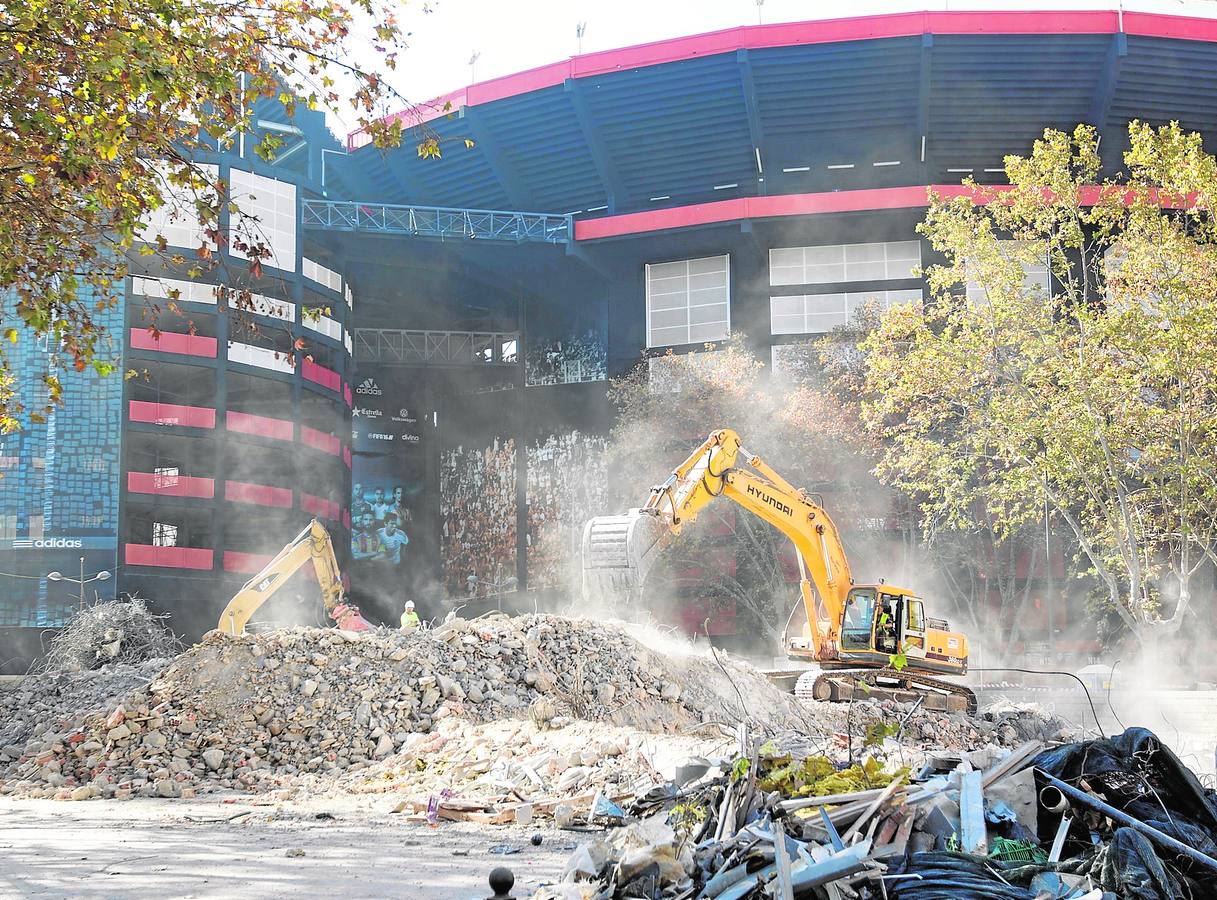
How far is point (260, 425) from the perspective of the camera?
3869cm

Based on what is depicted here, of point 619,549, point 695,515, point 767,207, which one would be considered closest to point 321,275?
point 767,207

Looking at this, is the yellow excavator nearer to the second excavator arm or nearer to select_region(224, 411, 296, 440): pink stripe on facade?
the second excavator arm

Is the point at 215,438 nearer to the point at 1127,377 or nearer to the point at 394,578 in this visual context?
the point at 394,578

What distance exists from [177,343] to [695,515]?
24.8m

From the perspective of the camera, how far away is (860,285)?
125 ft

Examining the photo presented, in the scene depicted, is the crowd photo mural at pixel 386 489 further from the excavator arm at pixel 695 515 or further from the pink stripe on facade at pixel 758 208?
the excavator arm at pixel 695 515

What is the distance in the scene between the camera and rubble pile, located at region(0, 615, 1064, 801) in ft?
48.6

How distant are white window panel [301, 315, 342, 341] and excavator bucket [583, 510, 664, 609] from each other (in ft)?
88.4

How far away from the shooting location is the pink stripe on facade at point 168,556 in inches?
1399

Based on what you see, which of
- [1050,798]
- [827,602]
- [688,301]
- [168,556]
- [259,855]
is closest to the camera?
[1050,798]

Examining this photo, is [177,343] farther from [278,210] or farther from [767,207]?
[767,207]

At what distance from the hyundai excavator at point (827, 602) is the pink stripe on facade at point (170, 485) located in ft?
74.3

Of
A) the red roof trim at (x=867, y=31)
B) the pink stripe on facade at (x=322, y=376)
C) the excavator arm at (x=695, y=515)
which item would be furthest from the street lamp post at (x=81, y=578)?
the excavator arm at (x=695, y=515)

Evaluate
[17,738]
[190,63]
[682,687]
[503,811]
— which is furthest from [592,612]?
[190,63]
